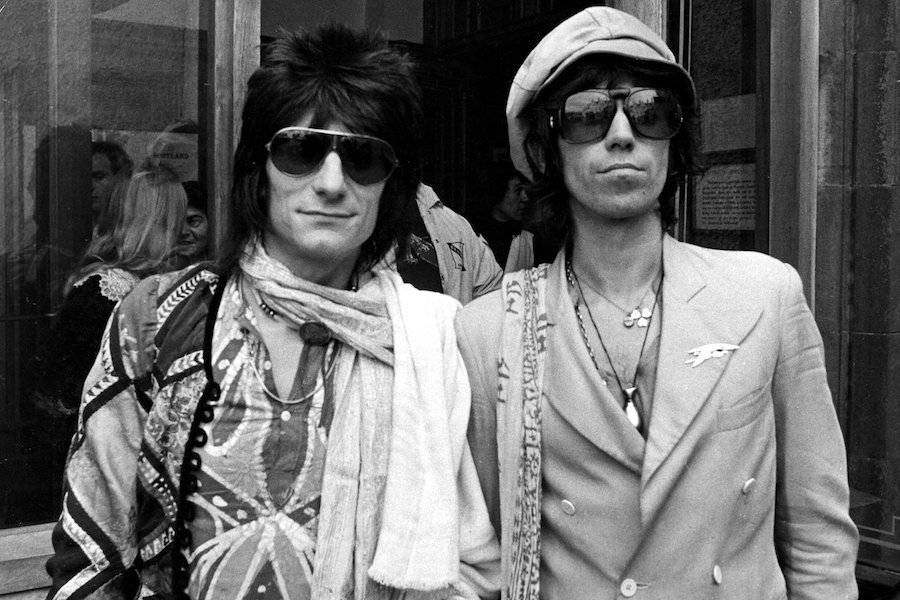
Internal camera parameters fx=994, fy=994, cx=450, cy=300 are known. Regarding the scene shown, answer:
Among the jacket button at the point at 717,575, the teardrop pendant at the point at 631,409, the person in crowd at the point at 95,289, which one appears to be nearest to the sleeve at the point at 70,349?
the person in crowd at the point at 95,289

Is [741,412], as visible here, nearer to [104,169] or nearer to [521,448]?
[521,448]

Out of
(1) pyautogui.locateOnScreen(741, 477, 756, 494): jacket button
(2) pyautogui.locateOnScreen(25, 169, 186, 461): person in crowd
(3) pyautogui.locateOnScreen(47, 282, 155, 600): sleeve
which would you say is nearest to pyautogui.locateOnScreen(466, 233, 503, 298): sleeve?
(2) pyautogui.locateOnScreen(25, 169, 186, 461): person in crowd

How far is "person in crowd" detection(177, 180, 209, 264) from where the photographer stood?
3.30 m

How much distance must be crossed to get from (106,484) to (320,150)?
0.73 m

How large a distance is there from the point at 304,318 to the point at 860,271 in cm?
310

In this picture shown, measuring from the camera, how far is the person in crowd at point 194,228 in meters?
3.30

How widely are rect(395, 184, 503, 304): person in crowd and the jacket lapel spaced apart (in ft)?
4.89

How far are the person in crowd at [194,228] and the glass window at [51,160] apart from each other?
0.50 feet

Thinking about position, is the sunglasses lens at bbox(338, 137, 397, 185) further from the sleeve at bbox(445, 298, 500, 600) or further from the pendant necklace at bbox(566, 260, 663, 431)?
the pendant necklace at bbox(566, 260, 663, 431)

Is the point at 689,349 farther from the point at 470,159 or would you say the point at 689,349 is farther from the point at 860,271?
the point at 470,159

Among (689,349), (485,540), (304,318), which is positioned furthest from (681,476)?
(304,318)

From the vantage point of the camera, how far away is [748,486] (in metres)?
1.89

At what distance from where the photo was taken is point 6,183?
10.0 ft

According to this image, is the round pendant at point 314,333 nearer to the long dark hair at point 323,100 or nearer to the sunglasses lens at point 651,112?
the long dark hair at point 323,100
